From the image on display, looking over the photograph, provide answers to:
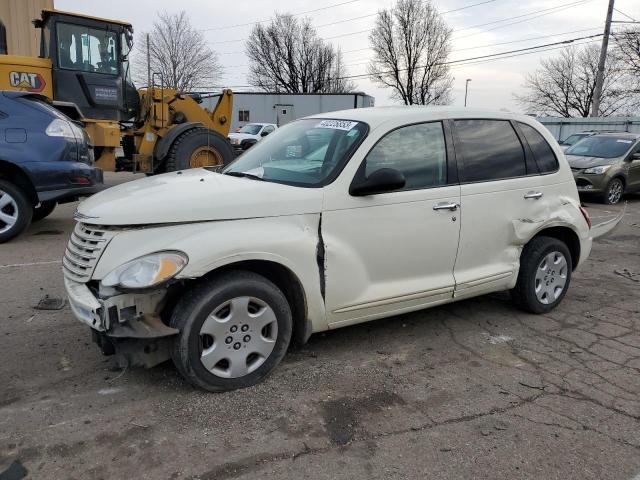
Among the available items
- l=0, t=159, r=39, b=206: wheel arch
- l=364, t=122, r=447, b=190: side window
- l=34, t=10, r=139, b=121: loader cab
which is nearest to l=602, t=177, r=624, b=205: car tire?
l=364, t=122, r=447, b=190: side window

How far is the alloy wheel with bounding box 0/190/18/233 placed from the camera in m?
6.62

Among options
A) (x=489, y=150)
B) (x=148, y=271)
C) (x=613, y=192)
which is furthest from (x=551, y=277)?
(x=613, y=192)

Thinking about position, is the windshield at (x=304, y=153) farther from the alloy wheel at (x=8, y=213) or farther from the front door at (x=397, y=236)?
the alloy wheel at (x=8, y=213)

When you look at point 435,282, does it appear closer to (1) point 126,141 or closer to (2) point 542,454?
(2) point 542,454

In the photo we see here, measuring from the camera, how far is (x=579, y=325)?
459 centimetres

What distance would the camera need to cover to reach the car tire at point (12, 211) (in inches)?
261

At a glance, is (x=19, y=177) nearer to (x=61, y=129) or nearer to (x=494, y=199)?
(x=61, y=129)

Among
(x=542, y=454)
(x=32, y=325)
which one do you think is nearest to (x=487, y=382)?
(x=542, y=454)

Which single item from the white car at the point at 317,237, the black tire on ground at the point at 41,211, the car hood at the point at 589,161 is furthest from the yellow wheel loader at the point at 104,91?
the car hood at the point at 589,161

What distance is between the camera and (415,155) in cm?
392

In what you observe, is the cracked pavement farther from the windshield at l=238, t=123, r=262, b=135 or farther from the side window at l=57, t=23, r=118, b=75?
the windshield at l=238, t=123, r=262, b=135

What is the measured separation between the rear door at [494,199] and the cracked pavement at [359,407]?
20.2 inches

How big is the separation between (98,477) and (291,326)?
4.49 ft

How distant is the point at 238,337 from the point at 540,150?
10.2ft
